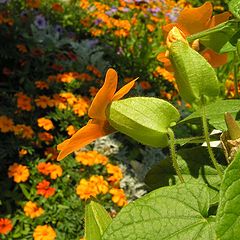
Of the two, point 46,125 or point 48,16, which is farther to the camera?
point 48,16

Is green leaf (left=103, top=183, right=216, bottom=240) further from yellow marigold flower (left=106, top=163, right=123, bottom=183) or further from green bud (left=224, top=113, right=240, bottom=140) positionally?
yellow marigold flower (left=106, top=163, right=123, bottom=183)

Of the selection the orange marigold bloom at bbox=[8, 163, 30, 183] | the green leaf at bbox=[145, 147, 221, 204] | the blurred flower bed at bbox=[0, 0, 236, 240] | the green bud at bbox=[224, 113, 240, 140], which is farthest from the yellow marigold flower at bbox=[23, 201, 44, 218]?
the green bud at bbox=[224, 113, 240, 140]

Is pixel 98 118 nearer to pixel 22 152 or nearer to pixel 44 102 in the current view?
pixel 22 152

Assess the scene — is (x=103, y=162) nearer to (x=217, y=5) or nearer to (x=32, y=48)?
(x=32, y=48)

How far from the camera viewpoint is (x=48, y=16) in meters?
3.39

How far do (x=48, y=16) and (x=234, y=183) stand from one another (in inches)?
123

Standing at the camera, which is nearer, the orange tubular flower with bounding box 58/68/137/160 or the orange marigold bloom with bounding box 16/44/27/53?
the orange tubular flower with bounding box 58/68/137/160

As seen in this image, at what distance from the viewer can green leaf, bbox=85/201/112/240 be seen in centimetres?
54

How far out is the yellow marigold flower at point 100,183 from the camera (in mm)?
Answer: 1946

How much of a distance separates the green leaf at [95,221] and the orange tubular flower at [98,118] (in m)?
0.06

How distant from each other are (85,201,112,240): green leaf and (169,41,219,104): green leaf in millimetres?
148

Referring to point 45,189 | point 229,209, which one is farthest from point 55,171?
point 229,209

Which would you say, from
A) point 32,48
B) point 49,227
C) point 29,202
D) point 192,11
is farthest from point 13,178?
point 192,11

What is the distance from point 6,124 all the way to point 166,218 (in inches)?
69.2
